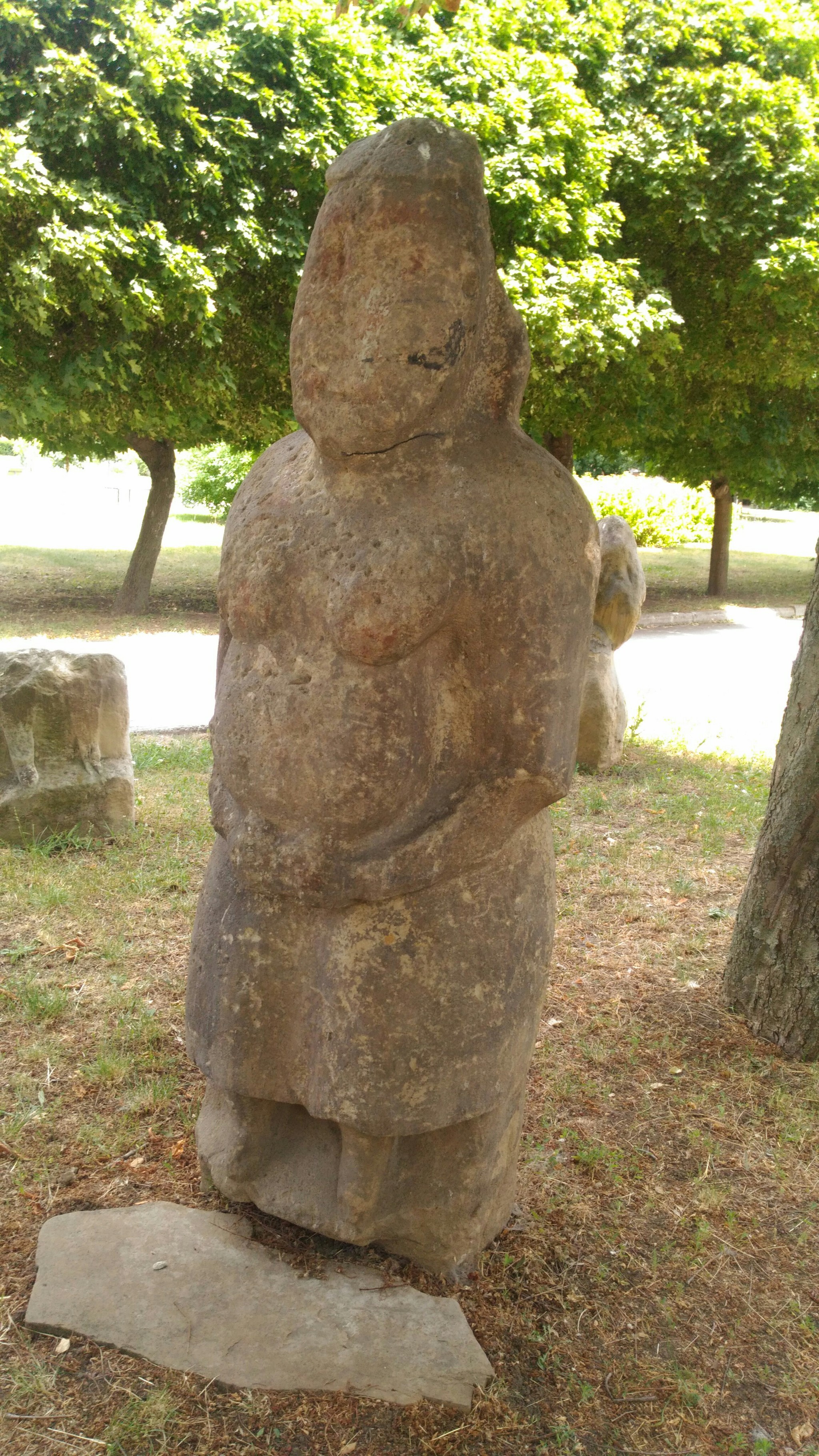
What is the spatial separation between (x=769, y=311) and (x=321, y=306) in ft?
42.0

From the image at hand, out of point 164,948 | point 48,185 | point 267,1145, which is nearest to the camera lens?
point 267,1145

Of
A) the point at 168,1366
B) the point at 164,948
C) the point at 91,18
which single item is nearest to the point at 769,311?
the point at 91,18

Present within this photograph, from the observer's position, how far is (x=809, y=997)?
427 cm

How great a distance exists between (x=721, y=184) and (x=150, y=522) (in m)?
7.77

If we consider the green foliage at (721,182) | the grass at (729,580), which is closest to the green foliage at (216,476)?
the grass at (729,580)

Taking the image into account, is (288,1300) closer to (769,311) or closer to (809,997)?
(809,997)

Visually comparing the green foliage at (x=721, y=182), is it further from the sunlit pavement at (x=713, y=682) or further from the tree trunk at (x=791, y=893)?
the tree trunk at (x=791, y=893)

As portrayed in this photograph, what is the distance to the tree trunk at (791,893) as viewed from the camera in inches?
166

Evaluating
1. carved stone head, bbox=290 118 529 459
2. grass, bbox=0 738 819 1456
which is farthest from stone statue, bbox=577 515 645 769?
carved stone head, bbox=290 118 529 459

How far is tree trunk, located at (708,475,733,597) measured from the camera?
1781 cm

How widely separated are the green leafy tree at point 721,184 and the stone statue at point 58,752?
902 centimetres

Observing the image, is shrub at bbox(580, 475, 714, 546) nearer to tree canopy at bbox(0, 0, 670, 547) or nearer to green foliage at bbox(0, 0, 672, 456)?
green foliage at bbox(0, 0, 672, 456)

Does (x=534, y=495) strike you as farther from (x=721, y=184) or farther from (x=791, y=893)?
(x=721, y=184)

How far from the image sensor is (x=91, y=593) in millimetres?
16016
